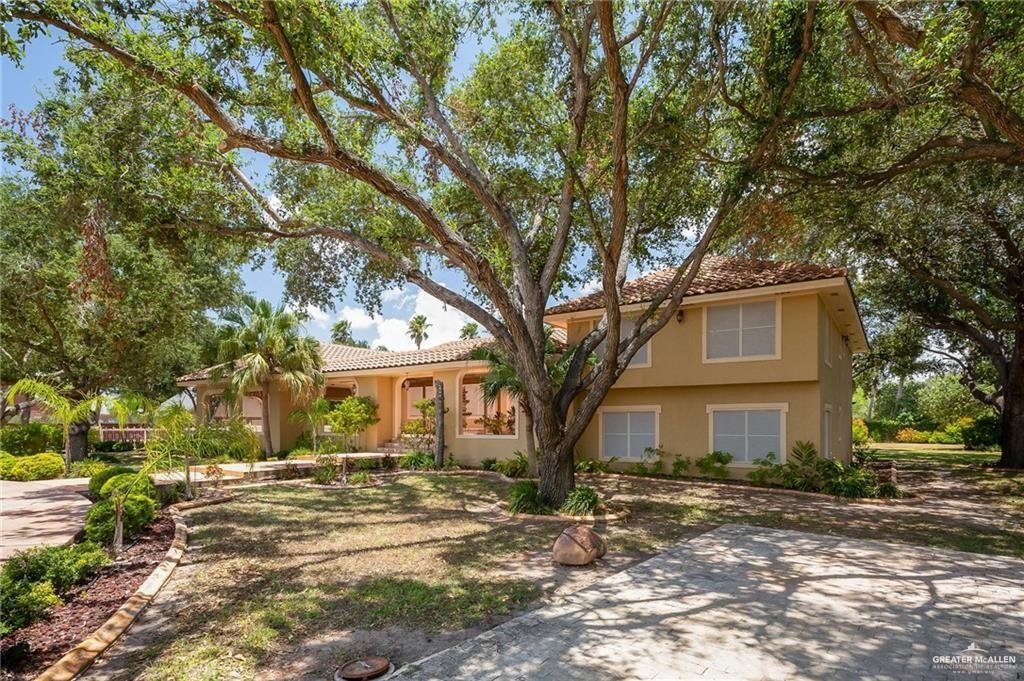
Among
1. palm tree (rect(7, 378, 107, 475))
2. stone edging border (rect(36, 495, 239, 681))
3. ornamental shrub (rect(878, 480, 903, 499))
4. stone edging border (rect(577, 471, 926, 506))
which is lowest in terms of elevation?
stone edging border (rect(577, 471, 926, 506))

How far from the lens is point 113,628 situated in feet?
17.0

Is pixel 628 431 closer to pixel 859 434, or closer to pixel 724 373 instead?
pixel 724 373

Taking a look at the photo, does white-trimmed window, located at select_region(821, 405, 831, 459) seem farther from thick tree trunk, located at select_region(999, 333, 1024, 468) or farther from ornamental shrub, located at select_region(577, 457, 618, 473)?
thick tree trunk, located at select_region(999, 333, 1024, 468)

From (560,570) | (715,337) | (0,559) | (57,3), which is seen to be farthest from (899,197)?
(0,559)

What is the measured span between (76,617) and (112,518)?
3.31 m

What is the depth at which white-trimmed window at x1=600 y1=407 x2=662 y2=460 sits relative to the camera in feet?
56.5

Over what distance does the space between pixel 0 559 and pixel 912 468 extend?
83.5 feet

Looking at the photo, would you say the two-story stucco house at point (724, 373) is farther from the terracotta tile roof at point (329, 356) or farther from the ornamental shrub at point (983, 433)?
the ornamental shrub at point (983, 433)

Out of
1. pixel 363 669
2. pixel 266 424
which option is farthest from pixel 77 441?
pixel 363 669

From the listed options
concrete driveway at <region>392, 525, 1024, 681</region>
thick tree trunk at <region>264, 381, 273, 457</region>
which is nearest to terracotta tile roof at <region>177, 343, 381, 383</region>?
thick tree trunk at <region>264, 381, 273, 457</region>

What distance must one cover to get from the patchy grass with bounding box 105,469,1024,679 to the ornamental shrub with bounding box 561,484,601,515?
700mm

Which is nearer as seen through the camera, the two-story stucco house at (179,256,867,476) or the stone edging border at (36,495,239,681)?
the stone edging border at (36,495,239,681)

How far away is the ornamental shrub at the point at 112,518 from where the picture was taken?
821cm

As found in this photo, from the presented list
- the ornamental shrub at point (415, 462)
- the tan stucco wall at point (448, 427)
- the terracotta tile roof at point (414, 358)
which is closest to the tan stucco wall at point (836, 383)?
the tan stucco wall at point (448, 427)
